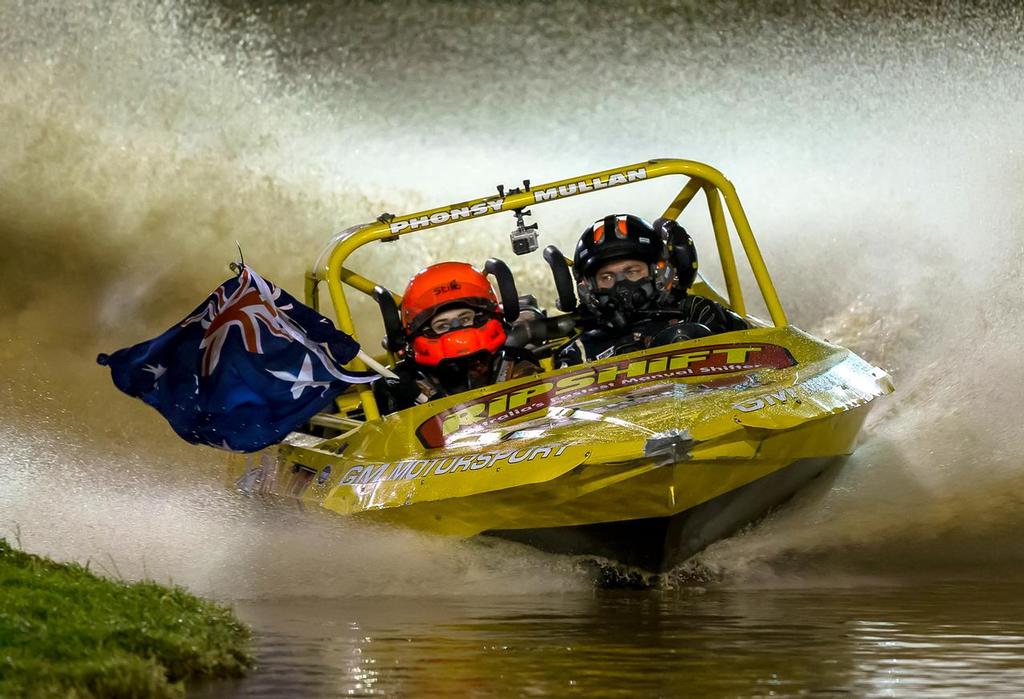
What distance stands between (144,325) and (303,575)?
318 inches

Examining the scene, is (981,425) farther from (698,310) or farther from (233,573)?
(233,573)

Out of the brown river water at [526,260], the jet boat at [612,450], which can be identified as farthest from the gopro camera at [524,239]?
the brown river water at [526,260]

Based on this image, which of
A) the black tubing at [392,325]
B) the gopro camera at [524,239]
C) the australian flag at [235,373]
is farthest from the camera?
the black tubing at [392,325]

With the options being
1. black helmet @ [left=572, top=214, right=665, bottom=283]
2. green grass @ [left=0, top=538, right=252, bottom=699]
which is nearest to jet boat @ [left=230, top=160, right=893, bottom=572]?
black helmet @ [left=572, top=214, right=665, bottom=283]

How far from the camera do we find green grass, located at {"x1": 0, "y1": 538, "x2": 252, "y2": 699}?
16.6ft

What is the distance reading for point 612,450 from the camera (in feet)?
24.0

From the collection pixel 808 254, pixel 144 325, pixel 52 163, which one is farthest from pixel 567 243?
pixel 52 163

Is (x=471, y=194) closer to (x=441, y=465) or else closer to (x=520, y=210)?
(x=520, y=210)

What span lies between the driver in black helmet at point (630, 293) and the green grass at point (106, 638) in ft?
13.8

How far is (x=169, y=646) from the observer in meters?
5.55

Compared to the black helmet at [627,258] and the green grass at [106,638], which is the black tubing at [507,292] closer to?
the black helmet at [627,258]

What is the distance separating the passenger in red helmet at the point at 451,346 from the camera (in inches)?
389

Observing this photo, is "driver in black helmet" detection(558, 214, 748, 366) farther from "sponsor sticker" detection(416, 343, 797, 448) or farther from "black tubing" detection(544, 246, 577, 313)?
"sponsor sticker" detection(416, 343, 797, 448)

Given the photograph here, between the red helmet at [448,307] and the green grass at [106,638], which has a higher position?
the red helmet at [448,307]
